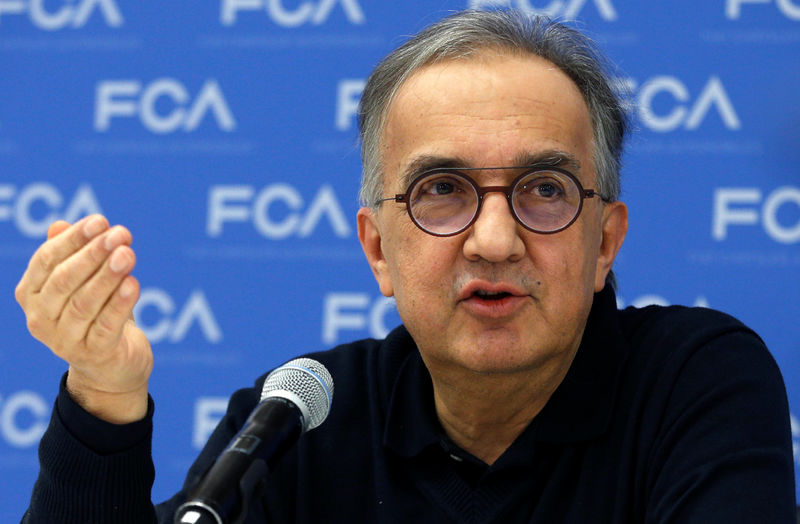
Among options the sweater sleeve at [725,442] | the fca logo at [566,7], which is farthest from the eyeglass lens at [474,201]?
the fca logo at [566,7]

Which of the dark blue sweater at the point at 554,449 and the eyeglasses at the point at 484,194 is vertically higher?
the eyeglasses at the point at 484,194

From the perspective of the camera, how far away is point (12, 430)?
2.73m

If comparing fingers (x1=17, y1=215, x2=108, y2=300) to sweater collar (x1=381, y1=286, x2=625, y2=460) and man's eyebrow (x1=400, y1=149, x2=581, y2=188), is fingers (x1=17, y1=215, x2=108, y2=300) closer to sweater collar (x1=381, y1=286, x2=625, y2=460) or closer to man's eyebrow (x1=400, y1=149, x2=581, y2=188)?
man's eyebrow (x1=400, y1=149, x2=581, y2=188)

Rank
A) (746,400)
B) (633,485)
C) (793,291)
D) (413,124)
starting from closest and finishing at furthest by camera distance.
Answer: (746,400)
(633,485)
(413,124)
(793,291)

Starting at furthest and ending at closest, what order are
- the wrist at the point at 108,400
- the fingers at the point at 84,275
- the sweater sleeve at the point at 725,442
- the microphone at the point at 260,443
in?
the wrist at the point at 108,400 < the sweater sleeve at the point at 725,442 < the fingers at the point at 84,275 < the microphone at the point at 260,443

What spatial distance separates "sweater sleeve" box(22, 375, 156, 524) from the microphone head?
0.35 m

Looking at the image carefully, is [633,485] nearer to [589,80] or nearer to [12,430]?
[589,80]

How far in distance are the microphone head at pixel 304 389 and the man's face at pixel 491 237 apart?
0.35m

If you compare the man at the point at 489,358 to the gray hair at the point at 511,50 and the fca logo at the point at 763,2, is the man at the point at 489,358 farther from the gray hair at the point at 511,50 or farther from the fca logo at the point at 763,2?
the fca logo at the point at 763,2

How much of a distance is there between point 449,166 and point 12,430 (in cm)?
189

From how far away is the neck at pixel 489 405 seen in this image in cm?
161

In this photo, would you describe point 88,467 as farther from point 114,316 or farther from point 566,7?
point 566,7

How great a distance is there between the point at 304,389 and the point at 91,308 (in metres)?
0.30

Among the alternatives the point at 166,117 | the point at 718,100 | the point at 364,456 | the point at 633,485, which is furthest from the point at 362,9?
the point at 633,485
